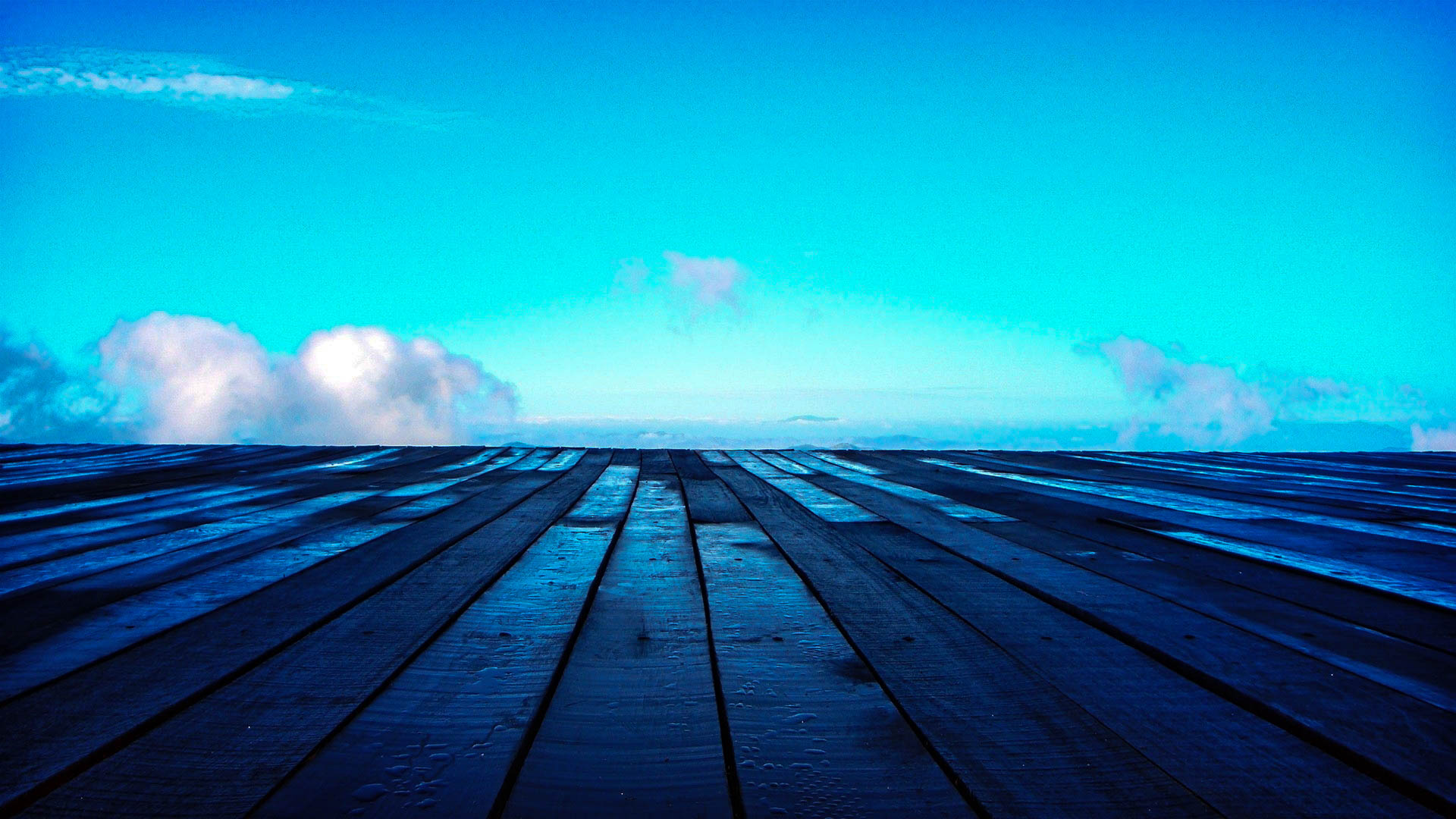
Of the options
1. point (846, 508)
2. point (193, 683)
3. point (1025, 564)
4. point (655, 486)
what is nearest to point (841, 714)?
point (193, 683)

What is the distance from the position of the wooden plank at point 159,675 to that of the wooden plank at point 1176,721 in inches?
59.4

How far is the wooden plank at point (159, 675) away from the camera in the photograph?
42.1 inches

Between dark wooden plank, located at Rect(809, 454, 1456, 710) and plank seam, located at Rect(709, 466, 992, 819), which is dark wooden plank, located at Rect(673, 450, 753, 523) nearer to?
plank seam, located at Rect(709, 466, 992, 819)

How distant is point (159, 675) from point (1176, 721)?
1.77 metres

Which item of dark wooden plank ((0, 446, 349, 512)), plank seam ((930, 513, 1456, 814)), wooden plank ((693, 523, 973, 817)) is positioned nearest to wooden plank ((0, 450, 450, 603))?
dark wooden plank ((0, 446, 349, 512))

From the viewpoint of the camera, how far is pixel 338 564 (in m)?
2.29

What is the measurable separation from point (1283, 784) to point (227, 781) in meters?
1.42

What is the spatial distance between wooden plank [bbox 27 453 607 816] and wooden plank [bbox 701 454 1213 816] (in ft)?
3.03

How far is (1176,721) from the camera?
121cm

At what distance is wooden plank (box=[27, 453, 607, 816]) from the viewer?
3.18ft

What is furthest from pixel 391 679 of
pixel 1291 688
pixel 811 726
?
pixel 1291 688

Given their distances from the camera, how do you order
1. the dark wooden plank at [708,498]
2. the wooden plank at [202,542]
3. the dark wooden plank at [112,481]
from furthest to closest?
the dark wooden plank at [112,481] < the dark wooden plank at [708,498] < the wooden plank at [202,542]

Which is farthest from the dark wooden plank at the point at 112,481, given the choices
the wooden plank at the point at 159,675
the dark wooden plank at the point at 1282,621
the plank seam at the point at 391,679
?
the dark wooden plank at the point at 1282,621

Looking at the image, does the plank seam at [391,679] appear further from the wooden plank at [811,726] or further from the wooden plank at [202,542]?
the wooden plank at [202,542]
